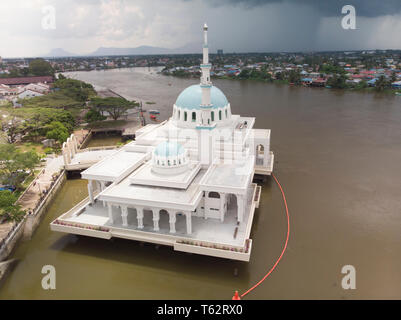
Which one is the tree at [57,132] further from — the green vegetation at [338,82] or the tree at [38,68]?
the green vegetation at [338,82]

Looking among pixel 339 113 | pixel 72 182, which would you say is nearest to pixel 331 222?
pixel 72 182

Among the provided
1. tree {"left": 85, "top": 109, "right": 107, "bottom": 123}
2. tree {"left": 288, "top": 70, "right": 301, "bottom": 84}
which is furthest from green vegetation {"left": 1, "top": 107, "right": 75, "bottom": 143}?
tree {"left": 288, "top": 70, "right": 301, "bottom": 84}

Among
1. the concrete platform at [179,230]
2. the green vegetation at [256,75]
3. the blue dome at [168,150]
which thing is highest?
the green vegetation at [256,75]

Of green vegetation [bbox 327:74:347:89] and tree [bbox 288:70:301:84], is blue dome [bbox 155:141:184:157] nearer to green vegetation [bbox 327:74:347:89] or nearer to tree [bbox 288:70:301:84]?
green vegetation [bbox 327:74:347:89]

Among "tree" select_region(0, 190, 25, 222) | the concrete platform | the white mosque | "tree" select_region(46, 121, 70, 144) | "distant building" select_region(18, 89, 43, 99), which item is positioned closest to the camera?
the concrete platform

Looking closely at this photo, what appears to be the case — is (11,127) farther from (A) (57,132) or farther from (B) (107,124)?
(B) (107,124)

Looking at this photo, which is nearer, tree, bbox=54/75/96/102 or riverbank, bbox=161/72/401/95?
tree, bbox=54/75/96/102

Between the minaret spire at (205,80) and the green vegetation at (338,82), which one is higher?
the green vegetation at (338,82)

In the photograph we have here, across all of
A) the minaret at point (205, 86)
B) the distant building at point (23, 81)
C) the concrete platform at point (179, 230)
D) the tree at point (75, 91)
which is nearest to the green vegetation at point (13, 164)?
the concrete platform at point (179, 230)
